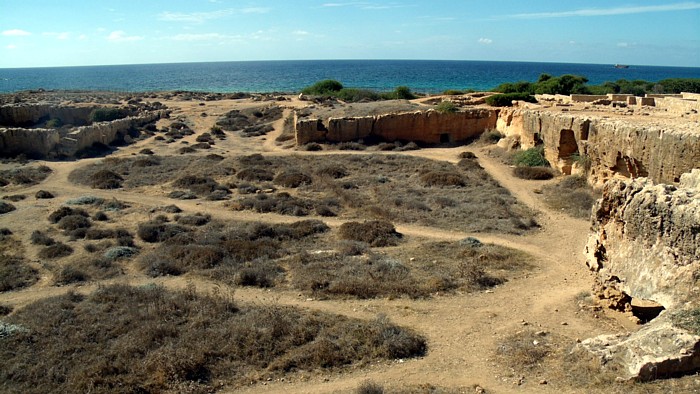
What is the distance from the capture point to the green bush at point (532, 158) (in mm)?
25969

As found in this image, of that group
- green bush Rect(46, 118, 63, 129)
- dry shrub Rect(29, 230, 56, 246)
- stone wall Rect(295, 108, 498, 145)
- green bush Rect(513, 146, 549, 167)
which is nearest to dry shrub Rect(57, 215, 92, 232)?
dry shrub Rect(29, 230, 56, 246)

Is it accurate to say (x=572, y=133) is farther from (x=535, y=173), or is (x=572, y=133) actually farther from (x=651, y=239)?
(x=651, y=239)

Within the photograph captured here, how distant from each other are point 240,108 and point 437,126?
23.8m

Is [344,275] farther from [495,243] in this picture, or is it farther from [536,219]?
[536,219]

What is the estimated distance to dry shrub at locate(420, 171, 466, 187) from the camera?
23.6m

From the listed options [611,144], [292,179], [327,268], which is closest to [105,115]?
[292,179]

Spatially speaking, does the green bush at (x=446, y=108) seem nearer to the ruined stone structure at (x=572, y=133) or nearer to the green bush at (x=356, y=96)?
the ruined stone structure at (x=572, y=133)

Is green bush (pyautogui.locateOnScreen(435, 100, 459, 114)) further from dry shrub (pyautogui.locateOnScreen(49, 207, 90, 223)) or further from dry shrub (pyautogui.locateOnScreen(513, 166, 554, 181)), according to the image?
dry shrub (pyautogui.locateOnScreen(49, 207, 90, 223))

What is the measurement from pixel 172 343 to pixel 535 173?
20101 millimetres

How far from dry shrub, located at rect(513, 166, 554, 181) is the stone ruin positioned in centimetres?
2628

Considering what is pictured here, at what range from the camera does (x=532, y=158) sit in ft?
86.8

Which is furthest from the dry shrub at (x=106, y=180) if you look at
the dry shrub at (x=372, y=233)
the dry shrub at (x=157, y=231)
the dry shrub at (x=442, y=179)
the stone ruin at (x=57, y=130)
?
the dry shrub at (x=442, y=179)

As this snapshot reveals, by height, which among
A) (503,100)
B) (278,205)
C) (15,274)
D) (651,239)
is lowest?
(15,274)

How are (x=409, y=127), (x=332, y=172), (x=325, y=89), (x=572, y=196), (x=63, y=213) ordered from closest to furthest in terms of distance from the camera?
(x=63, y=213), (x=572, y=196), (x=332, y=172), (x=409, y=127), (x=325, y=89)
